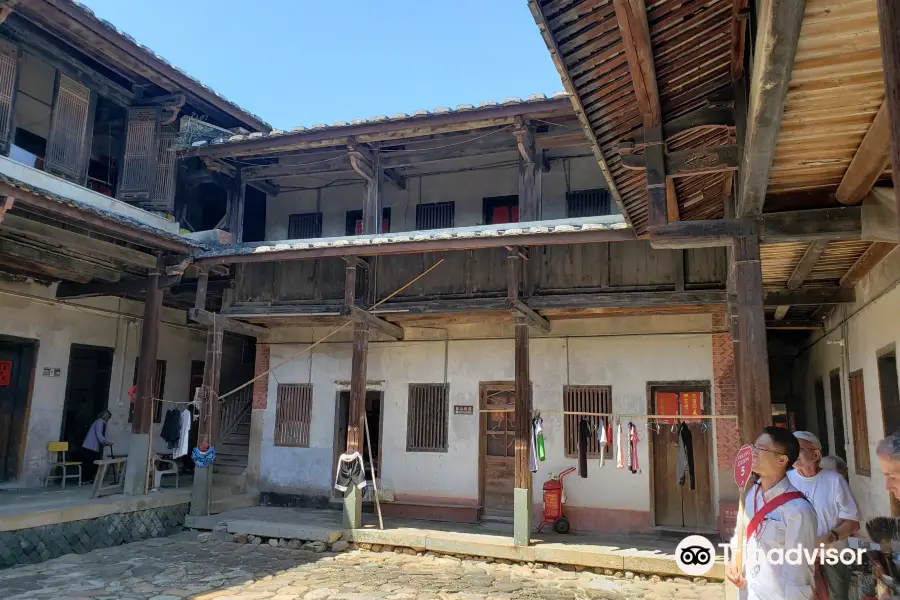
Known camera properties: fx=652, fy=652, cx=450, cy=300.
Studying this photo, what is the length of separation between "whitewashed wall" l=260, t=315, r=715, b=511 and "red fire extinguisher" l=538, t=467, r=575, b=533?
1.46 ft

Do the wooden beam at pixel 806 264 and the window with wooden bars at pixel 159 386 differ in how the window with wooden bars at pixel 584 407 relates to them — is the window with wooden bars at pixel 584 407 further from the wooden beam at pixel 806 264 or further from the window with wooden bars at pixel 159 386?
the window with wooden bars at pixel 159 386

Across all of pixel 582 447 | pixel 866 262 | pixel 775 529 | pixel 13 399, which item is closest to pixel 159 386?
pixel 13 399

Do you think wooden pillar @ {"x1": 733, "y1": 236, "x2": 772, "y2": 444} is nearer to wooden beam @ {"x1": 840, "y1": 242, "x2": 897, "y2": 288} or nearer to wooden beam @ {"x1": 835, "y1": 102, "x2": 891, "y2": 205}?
wooden beam @ {"x1": 835, "y1": 102, "x2": 891, "y2": 205}

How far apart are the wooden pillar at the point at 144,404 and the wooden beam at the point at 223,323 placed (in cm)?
72

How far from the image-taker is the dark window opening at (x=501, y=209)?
1366cm

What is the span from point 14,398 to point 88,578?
20.2ft

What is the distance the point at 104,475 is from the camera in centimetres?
1257

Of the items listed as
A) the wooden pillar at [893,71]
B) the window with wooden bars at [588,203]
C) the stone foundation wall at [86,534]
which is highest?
the window with wooden bars at [588,203]

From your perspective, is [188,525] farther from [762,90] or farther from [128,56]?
[762,90]

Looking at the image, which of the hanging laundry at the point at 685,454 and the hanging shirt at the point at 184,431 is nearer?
the hanging laundry at the point at 685,454

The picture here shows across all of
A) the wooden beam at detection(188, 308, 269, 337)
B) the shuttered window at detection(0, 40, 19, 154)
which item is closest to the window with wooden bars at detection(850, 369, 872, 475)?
the wooden beam at detection(188, 308, 269, 337)

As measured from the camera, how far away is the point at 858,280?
29.4 ft

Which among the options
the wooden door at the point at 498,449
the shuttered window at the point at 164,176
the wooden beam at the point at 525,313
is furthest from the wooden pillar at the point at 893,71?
the shuttered window at the point at 164,176

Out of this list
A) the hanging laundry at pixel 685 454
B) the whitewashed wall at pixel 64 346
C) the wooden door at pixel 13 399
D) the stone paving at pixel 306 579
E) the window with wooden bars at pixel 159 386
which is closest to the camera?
the stone paving at pixel 306 579
